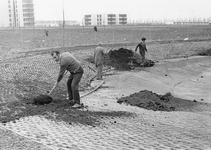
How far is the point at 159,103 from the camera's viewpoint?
10.6 m

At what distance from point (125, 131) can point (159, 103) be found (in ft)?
11.4

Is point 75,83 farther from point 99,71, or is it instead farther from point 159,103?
point 99,71

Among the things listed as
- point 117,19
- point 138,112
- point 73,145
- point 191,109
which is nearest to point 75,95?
point 138,112

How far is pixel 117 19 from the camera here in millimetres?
122125

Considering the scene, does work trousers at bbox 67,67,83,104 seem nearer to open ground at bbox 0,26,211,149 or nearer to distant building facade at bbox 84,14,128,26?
open ground at bbox 0,26,211,149

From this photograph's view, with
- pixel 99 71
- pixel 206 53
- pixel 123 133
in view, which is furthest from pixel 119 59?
pixel 123 133

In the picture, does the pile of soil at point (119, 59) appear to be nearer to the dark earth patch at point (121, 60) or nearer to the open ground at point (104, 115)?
the dark earth patch at point (121, 60)

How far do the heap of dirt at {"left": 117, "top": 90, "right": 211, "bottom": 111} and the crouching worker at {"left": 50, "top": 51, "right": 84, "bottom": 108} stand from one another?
1998 mm

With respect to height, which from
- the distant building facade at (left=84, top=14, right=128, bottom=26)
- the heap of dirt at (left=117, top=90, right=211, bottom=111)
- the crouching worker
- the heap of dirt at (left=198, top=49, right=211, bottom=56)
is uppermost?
the distant building facade at (left=84, top=14, right=128, bottom=26)

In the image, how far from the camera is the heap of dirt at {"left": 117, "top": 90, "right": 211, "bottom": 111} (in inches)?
406

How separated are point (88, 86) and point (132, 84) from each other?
248cm

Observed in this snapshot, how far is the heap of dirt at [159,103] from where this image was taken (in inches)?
406

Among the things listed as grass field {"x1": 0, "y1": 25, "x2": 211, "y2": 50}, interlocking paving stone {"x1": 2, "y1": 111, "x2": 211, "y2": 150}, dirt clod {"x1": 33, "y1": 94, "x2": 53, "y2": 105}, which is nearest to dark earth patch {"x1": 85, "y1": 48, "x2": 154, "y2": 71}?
dirt clod {"x1": 33, "y1": 94, "x2": 53, "y2": 105}

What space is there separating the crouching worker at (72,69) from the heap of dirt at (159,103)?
2.00 m
